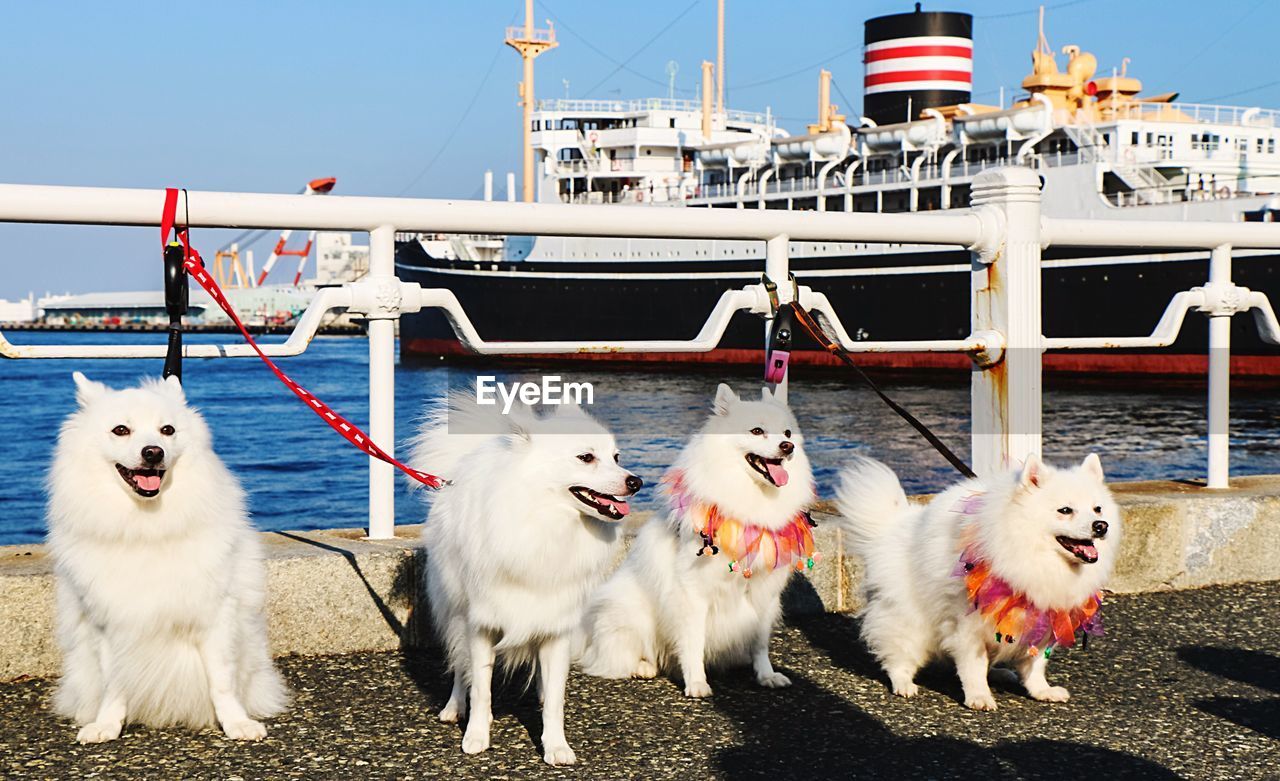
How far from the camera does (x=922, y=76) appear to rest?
4119 cm

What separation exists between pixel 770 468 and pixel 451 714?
1051mm

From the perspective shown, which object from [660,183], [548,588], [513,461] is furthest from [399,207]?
[660,183]

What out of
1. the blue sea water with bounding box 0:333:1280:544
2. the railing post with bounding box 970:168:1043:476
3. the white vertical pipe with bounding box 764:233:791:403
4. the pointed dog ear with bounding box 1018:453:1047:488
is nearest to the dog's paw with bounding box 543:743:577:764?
the pointed dog ear with bounding box 1018:453:1047:488

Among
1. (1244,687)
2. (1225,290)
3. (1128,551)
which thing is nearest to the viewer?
(1244,687)

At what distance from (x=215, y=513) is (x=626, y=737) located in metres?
1.07

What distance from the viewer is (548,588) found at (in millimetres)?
2867

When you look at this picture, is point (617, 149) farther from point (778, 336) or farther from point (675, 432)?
point (778, 336)

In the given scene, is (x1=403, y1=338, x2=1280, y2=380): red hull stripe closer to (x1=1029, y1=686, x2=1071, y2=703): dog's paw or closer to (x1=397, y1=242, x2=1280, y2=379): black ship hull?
(x1=397, y1=242, x2=1280, y2=379): black ship hull

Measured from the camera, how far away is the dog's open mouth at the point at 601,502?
280 cm

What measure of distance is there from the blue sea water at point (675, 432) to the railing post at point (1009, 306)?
5.38 meters

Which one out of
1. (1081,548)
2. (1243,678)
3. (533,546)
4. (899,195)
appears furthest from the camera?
(899,195)

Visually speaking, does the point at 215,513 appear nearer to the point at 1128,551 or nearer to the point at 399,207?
the point at 399,207

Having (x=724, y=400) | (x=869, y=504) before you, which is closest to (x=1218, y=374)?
(x=869, y=504)

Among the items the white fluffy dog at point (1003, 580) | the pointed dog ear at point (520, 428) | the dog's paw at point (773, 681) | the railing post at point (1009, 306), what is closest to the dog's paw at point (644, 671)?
the dog's paw at point (773, 681)
